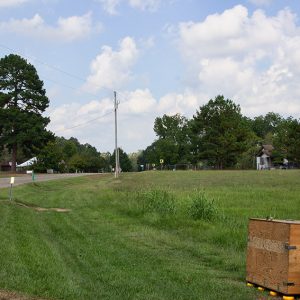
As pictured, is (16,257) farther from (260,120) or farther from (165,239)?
(260,120)

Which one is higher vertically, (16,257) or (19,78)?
(19,78)

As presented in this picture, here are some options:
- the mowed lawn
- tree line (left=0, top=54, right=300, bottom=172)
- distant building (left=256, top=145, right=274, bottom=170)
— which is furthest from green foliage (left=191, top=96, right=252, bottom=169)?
the mowed lawn

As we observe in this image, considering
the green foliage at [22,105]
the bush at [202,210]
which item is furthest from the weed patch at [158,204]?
the green foliage at [22,105]

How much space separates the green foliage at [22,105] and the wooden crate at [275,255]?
233 ft

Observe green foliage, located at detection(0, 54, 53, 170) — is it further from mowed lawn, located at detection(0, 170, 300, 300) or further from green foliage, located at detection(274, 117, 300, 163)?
mowed lawn, located at detection(0, 170, 300, 300)

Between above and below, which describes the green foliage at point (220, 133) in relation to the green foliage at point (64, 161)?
above

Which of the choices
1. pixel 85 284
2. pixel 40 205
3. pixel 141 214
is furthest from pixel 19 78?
pixel 85 284

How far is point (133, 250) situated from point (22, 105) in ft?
231

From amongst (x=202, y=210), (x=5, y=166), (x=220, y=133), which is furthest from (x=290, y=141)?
(x=202, y=210)

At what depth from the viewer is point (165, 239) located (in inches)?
556

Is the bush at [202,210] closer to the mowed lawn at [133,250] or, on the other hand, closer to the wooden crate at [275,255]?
the mowed lawn at [133,250]

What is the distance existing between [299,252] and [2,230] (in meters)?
8.78

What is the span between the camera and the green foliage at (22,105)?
3044 inches

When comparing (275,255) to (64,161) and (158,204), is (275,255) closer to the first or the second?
(158,204)
